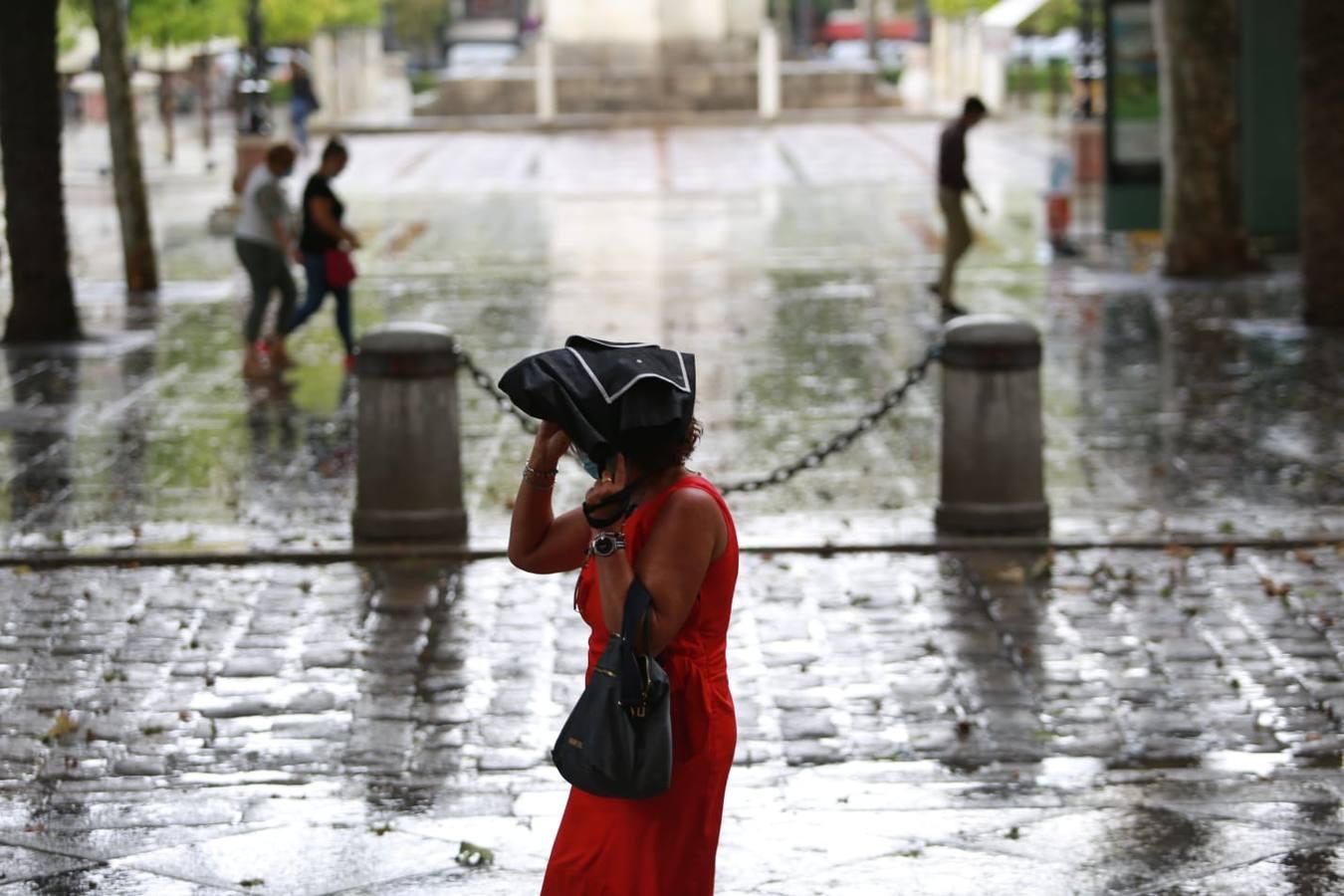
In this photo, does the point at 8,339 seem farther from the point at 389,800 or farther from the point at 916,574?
the point at 389,800

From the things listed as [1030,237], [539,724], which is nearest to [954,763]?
[539,724]

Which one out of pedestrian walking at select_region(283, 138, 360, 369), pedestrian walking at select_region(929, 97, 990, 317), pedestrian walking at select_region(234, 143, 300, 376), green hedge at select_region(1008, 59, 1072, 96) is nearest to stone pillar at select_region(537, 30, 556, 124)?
green hedge at select_region(1008, 59, 1072, 96)

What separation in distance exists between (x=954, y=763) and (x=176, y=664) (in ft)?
10.4

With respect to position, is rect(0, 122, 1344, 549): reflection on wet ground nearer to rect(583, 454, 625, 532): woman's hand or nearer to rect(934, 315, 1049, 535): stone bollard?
rect(934, 315, 1049, 535): stone bollard

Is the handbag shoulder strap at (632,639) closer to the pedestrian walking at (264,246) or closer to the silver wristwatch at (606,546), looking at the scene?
the silver wristwatch at (606,546)

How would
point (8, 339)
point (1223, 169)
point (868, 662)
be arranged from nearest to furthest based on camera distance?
point (868, 662) < point (8, 339) < point (1223, 169)

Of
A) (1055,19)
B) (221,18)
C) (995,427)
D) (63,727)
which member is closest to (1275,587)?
(995,427)

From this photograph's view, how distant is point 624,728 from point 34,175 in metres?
14.2

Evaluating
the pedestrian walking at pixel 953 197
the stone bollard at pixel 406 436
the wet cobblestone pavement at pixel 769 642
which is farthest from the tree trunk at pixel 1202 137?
the stone bollard at pixel 406 436

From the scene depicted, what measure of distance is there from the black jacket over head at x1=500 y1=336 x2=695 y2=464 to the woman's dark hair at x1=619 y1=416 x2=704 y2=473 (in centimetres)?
1

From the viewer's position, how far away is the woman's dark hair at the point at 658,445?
15.1ft

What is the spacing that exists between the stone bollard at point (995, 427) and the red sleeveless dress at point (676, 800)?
19.7 ft

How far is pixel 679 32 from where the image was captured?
56.3 meters

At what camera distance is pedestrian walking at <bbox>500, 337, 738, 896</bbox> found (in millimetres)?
4555
